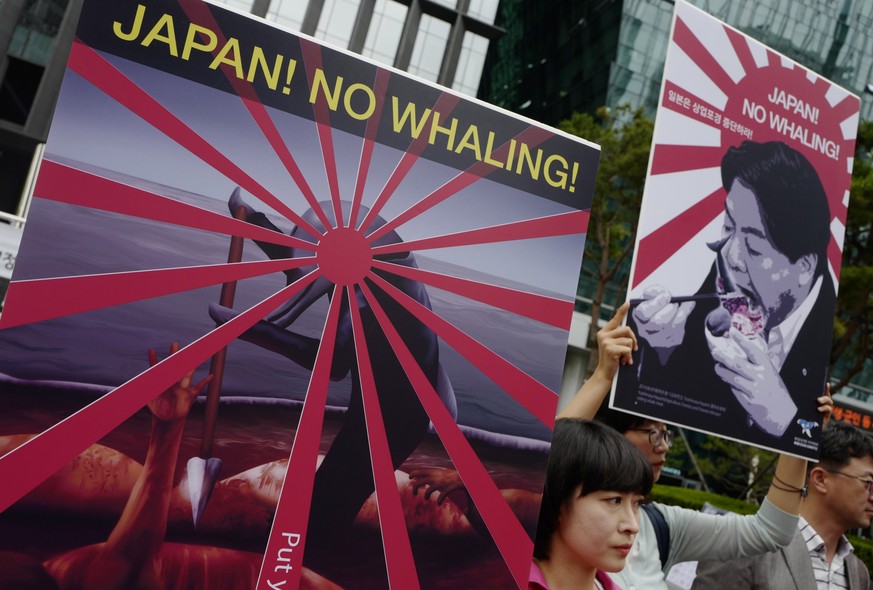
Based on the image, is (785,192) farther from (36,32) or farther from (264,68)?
(36,32)

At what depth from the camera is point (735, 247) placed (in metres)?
2.14

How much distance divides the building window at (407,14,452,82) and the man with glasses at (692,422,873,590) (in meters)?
17.4

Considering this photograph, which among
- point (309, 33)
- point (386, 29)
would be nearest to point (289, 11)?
point (309, 33)

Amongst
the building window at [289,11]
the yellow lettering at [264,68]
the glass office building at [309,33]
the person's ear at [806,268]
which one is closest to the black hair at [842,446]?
the person's ear at [806,268]

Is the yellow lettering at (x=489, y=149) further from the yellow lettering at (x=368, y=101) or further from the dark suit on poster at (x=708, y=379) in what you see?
the dark suit on poster at (x=708, y=379)

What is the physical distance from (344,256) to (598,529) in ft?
2.86

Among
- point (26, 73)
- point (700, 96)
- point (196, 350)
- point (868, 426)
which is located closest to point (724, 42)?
point (700, 96)

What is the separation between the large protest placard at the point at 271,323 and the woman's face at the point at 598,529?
206 mm

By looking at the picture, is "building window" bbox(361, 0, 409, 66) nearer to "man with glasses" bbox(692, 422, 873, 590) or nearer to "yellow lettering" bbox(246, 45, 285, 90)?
"man with glasses" bbox(692, 422, 873, 590)

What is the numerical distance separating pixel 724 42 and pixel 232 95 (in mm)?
1619

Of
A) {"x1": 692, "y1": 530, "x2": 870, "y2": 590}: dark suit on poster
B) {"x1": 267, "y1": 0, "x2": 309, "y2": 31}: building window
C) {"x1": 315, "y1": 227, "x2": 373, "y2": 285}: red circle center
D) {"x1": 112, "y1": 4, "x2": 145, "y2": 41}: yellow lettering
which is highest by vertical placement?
{"x1": 267, "y1": 0, "x2": 309, "y2": 31}: building window

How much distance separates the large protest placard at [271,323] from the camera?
118cm

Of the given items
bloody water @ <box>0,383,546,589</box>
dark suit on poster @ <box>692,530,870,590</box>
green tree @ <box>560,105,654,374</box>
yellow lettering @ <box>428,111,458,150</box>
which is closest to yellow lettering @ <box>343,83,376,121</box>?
yellow lettering @ <box>428,111,458,150</box>

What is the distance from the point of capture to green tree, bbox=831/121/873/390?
1012 cm
